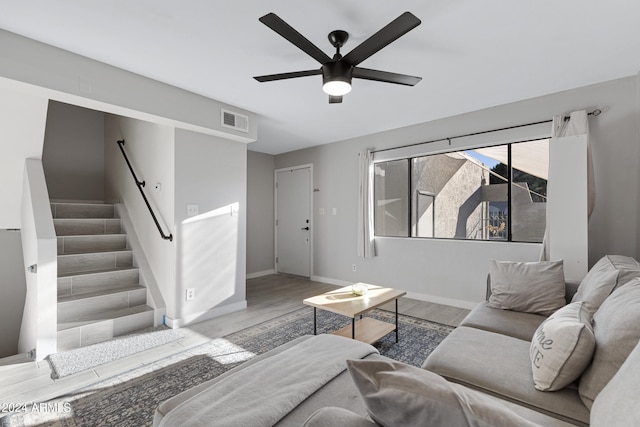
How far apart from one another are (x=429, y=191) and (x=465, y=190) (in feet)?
1.61

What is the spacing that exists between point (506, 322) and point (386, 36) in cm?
205

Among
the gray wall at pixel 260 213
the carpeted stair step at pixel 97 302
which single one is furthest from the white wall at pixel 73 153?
the gray wall at pixel 260 213

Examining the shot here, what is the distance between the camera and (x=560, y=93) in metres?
3.15

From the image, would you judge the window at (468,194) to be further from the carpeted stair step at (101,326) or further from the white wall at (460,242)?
the carpeted stair step at (101,326)

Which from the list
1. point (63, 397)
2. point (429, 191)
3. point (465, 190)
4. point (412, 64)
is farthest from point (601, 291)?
point (63, 397)

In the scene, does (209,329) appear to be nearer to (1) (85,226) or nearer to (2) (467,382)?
(1) (85,226)

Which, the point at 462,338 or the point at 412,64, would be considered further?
the point at 412,64

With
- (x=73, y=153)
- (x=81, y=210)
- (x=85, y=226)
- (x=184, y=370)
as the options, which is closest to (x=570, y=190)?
(x=184, y=370)

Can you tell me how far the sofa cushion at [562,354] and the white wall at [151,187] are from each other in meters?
3.24

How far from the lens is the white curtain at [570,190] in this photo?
2746mm

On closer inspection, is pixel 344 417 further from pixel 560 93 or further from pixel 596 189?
pixel 560 93

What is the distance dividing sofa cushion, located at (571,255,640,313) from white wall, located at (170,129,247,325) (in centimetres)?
339

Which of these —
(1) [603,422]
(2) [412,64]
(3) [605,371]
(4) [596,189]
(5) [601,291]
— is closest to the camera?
(1) [603,422]

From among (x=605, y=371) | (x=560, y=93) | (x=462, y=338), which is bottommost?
(x=462, y=338)
